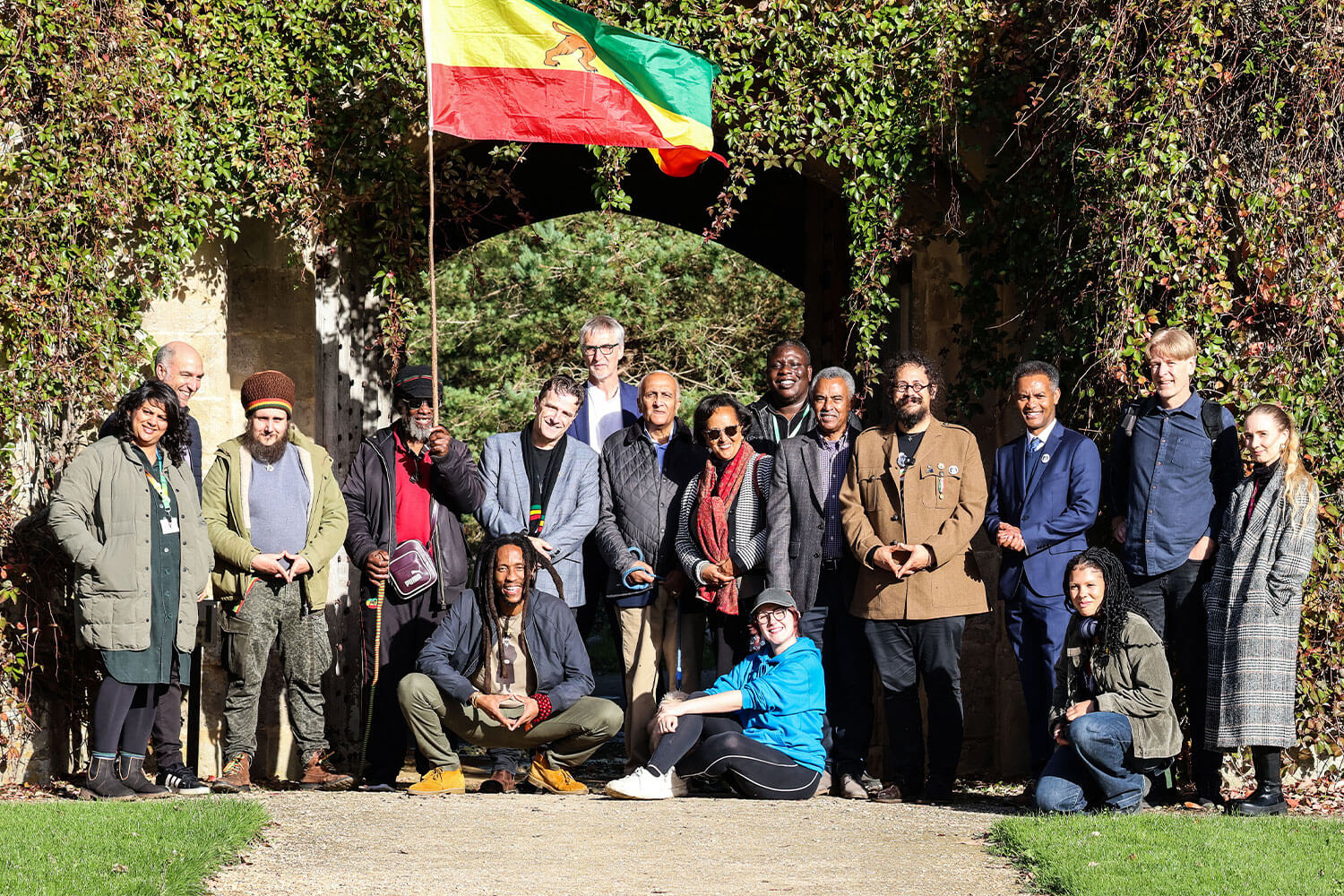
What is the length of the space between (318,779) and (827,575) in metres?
2.31

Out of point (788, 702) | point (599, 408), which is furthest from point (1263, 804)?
point (599, 408)

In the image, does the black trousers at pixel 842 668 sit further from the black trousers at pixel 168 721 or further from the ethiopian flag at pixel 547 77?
the black trousers at pixel 168 721

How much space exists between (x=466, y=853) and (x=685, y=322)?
12297mm

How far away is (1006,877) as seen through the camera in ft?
15.1

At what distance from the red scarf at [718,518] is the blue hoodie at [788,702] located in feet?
1.21

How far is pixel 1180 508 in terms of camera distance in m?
6.06

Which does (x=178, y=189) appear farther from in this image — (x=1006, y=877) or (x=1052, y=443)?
(x=1006, y=877)

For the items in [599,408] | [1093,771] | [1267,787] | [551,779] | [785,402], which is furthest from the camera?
[599,408]

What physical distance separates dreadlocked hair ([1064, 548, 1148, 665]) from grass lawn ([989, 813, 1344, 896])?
60 centimetres

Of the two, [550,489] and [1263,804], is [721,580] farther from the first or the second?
[1263,804]

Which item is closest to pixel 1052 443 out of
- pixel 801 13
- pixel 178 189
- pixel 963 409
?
pixel 963 409

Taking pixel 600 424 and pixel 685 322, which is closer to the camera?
pixel 600 424

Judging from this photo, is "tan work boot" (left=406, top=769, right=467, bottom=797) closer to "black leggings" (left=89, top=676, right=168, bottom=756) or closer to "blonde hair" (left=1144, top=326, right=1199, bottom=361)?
"black leggings" (left=89, top=676, right=168, bottom=756)

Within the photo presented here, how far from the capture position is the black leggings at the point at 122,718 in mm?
6078
